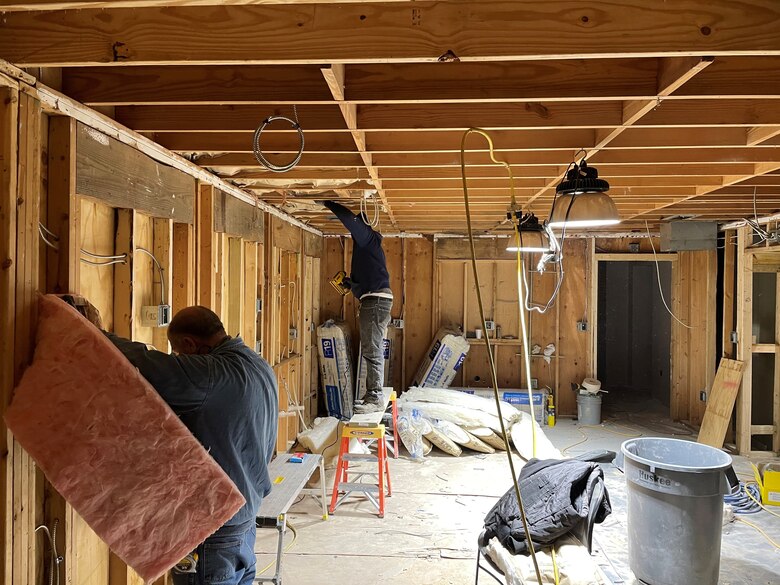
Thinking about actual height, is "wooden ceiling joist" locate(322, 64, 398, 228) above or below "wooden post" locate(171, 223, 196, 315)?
above

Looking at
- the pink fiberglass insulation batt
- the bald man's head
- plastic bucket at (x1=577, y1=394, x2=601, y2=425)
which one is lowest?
plastic bucket at (x1=577, y1=394, x2=601, y2=425)

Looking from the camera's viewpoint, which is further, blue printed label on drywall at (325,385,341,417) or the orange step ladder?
blue printed label on drywall at (325,385,341,417)

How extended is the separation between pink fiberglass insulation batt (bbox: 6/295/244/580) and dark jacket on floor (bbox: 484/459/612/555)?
63.7 inches

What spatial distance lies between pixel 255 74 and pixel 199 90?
0.24 m

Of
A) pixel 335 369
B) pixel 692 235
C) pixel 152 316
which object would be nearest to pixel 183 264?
pixel 152 316

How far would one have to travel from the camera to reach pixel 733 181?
11.9 ft

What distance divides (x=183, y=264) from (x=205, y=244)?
0.27m

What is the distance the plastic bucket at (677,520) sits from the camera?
9.68ft

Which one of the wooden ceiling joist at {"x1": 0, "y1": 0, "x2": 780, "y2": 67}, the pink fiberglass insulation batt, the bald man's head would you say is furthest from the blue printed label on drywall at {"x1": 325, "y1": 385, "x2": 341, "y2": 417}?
the wooden ceiling joist at {"x1": 0, "y1": 0, "x2": 780, "y2": 67}

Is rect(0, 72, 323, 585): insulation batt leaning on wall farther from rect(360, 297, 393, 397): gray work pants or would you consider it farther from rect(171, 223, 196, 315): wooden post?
rect(360, 297, 393, 397): gray work pants

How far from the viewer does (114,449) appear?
5.17ft

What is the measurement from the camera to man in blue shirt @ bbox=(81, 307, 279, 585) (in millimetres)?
1691

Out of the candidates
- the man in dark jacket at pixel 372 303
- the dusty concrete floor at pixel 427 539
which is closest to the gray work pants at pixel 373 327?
the man in dark jacket at pixel 372 303

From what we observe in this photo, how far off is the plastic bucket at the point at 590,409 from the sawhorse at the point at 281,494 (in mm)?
4261
